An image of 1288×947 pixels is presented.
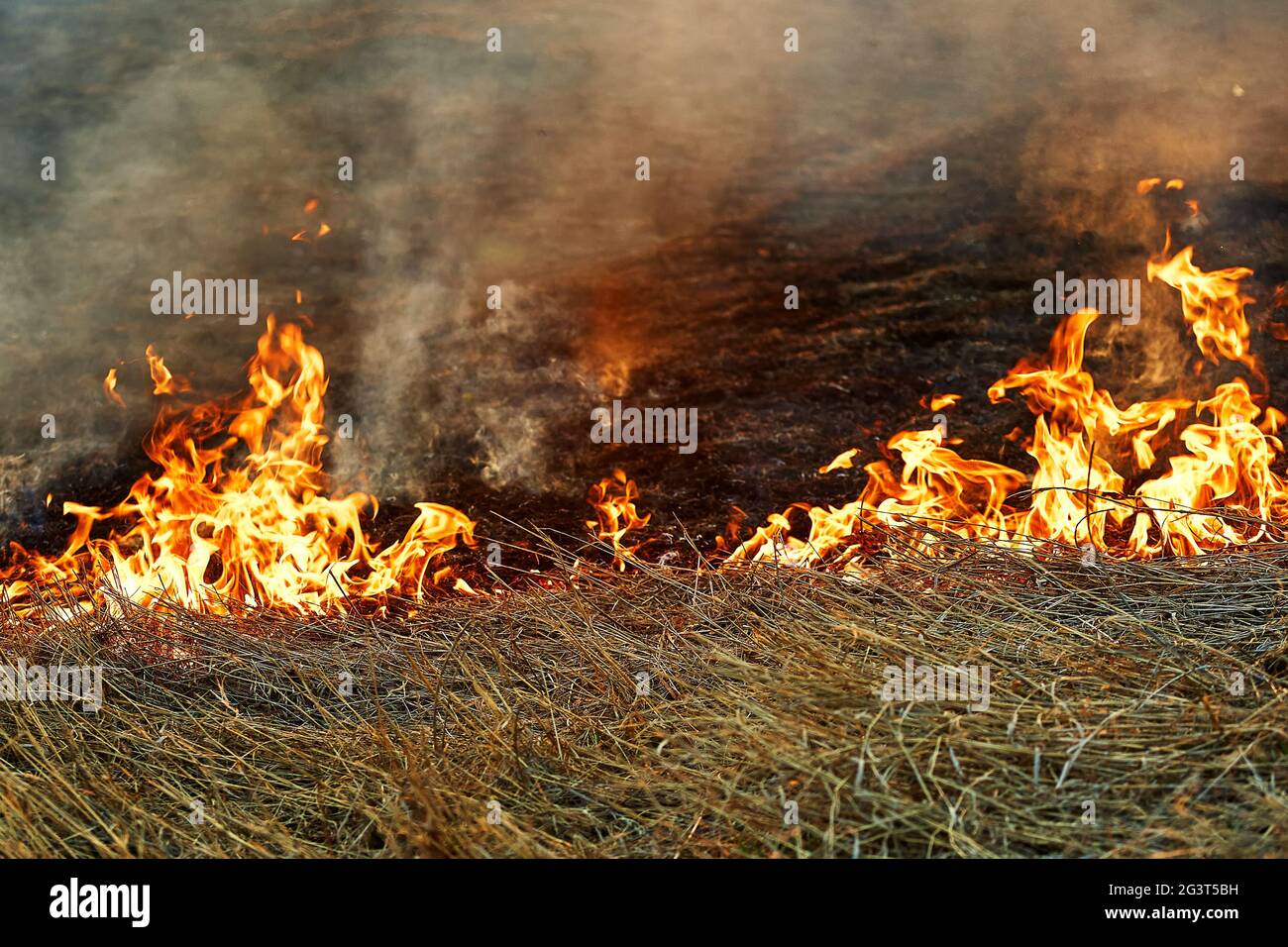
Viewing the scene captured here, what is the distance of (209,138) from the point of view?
5.79m

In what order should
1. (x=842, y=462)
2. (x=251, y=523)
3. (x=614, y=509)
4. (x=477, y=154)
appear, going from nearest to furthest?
(x=251, y=523) → (x=614, y=509) → (x=842, y=462) → (x=477, y=154)

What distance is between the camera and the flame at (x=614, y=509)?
5.01m

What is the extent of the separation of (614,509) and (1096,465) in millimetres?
2292

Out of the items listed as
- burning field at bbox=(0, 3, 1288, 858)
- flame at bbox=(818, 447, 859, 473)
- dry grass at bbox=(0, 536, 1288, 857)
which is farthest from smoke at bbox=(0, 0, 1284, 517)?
dry grass at bbox=(0, 536, 1288, 857)

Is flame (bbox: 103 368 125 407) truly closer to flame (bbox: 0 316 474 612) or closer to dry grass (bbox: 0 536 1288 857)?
flame (bbox: 0 316 474 612)

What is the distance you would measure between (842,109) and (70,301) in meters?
4.27

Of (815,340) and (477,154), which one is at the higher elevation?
(477,154)

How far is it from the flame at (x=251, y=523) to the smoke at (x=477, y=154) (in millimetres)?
201

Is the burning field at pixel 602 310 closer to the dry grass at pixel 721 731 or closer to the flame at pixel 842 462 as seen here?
the flame at pixel 842 462

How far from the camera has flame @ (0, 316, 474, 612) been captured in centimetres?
449

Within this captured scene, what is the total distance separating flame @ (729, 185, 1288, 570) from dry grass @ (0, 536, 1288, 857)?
1.11 meters

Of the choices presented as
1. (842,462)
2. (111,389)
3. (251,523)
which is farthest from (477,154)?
(842,462)

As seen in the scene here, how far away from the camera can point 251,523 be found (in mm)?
4648

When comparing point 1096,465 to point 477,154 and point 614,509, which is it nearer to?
point 614,509
